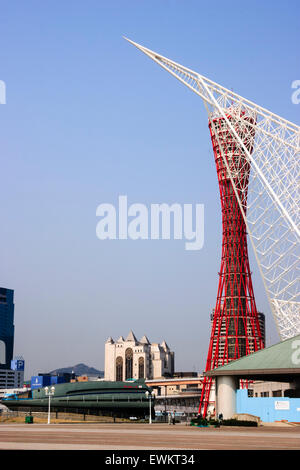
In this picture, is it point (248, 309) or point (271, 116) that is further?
point (248, 309)

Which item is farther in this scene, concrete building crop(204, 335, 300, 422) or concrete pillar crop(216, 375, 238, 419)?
concrete pillar crop(216, 375, 238, 419)

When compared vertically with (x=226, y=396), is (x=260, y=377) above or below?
above

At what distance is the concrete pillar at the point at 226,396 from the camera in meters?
77.1

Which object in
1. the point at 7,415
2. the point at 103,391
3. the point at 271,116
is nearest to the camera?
the point at 271,116

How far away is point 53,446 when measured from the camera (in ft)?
114

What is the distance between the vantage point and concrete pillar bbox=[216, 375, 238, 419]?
7712 centimetres

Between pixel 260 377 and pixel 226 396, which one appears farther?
pixel 260 377

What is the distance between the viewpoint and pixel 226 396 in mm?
78250

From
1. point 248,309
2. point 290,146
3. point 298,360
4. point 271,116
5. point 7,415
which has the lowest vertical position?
point 7,415
